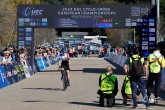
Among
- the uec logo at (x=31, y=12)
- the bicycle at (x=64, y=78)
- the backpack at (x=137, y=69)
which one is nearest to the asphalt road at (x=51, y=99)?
the bicycle at (x=64, y=78)

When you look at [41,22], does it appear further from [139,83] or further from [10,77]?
[139,83]

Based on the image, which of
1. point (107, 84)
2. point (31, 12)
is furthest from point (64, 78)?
point (31, 12)

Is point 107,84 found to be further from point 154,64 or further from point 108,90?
point 154,64

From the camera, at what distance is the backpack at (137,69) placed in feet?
49.7

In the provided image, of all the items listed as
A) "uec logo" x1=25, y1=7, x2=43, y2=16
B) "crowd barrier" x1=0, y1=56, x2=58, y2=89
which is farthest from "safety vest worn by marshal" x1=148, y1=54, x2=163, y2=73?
"uec logo" x1=25, y1=7, x2=43, y2=16

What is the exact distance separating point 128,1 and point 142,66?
7456 cm

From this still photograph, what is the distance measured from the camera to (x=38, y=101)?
56.4 feet

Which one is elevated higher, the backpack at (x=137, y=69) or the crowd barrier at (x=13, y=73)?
the backpack at (x=137, y=69)

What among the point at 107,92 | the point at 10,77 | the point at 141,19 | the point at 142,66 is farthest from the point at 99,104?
the point at 141,19

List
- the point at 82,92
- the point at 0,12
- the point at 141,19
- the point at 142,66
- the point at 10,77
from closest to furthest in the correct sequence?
the point at 142,66 → the point at 82,92 → the point at 10,77 → the point at 141,19 → the point at 0,12

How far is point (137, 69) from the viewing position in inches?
597

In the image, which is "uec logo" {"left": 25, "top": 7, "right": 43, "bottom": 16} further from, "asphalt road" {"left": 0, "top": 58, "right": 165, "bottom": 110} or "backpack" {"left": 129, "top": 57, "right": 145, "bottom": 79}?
"backpack" {"left": 129, "top": 57, "right": 145, "bottom": 79}

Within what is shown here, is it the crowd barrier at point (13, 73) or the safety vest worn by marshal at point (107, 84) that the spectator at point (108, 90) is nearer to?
the safety vest worn by marshal at point (107, 84)

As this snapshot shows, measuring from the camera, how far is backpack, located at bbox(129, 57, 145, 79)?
1516 cm
